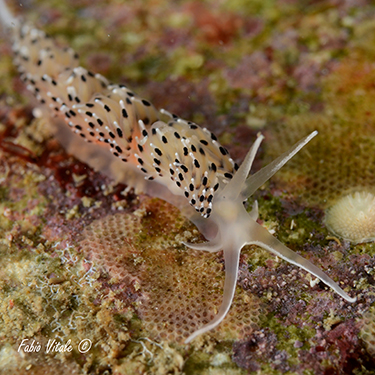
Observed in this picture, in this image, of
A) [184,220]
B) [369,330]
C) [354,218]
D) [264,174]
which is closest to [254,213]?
[264,174]

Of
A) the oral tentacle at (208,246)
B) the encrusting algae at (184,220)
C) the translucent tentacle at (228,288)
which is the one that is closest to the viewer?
the translucent tentacle at (228,288)

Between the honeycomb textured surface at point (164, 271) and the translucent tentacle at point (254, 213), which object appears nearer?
the honeycomb textured surface at point (164, 271)

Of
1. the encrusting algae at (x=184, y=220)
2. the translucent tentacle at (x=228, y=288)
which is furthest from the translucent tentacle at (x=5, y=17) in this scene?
the translucent tentacle at (x=228, y=288)

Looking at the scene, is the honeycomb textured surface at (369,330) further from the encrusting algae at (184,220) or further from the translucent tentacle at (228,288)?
the translucent tentacle at (228,288)

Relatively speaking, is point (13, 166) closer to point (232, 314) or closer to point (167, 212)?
point (167, 212)

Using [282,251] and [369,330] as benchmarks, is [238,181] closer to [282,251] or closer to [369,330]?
[282,251]

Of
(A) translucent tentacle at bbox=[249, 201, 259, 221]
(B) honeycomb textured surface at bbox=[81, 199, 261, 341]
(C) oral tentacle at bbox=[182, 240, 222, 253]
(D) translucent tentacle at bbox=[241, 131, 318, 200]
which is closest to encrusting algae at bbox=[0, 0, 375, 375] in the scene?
(B) honeycomb textured surface at bbox=[81, 199, 261, 341]

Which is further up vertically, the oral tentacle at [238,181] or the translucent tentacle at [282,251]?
the oral tentacle at [238,181]
